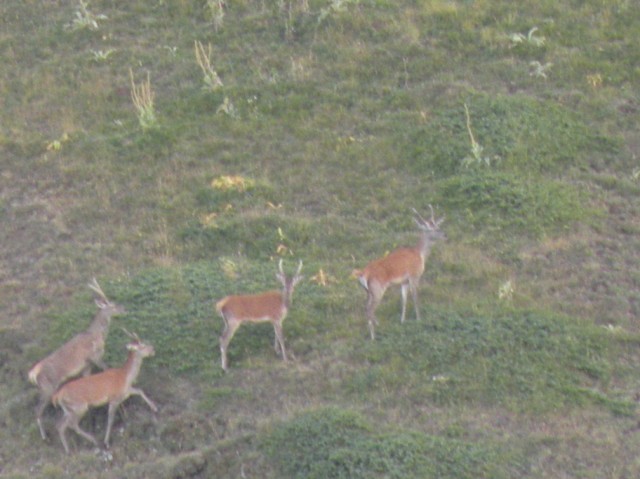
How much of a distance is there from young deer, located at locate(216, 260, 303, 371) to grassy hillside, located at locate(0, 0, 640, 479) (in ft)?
0.96

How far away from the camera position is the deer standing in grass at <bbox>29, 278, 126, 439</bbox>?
1296 cm

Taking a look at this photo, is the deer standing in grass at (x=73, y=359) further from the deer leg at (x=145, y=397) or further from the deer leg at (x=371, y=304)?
the deer leg at (x=371, y=304)

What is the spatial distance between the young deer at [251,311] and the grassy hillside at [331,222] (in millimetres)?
293

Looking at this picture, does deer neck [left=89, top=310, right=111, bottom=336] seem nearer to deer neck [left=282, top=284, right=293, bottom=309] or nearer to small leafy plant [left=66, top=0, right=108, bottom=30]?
deer neck [left=282, top=284, right=293, bottom=309]

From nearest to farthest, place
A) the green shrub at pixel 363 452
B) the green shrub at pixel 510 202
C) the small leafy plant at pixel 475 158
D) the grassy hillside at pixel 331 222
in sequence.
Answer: the green shrub at pixel 363 452 < the grassy hillside at pixel 331 222 < the green shrub at pixel 510 202 < the small leafy plant at pixel 475 158

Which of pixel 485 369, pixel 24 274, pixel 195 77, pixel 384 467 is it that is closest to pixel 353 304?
pixel 485 369

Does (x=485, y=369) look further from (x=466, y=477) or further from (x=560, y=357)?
(x=466, y=477)

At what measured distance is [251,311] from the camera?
13422mm

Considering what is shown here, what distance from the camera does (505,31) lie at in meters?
19.4

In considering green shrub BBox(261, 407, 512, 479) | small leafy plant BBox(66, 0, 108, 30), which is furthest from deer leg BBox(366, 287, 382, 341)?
small leafy plant BBox(66, 0, 108, 30)

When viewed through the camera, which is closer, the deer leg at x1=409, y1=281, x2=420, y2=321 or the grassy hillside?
the grassy hillside

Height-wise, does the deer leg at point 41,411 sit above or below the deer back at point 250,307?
below

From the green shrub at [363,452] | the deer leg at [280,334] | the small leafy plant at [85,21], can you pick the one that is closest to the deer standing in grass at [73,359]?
the deer leg at [280,334]

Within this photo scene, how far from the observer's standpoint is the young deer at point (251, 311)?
44.0ft
